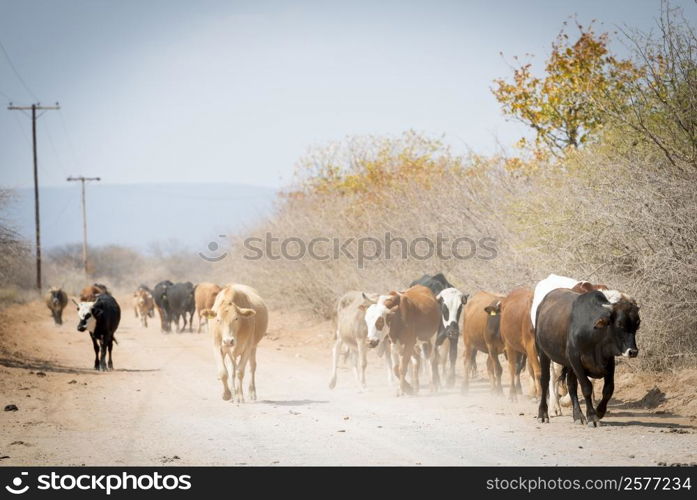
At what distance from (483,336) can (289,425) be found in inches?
222

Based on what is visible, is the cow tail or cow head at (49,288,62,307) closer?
the cow tail

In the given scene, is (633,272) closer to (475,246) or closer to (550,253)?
(550,253)

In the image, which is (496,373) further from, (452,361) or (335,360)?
(335,360)

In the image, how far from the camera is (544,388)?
12773 mm

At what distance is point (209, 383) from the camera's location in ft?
59.5

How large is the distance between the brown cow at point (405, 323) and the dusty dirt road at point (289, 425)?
59cm

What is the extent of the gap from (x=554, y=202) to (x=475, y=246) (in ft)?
15.9

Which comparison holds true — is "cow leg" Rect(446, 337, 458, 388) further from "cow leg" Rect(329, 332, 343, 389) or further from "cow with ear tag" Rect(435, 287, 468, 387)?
"cow leg" Rect(329, 332, 343, 389)

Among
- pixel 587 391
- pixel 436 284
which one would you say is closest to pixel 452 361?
pixel 436 284

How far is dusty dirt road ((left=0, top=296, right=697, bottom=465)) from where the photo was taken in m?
10.1

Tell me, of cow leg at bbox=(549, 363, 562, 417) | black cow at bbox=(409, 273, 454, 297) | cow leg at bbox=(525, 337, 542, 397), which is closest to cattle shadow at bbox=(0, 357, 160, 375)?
black cow at bbox=(409, 273, 454, 297)

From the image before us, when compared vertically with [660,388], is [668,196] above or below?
above

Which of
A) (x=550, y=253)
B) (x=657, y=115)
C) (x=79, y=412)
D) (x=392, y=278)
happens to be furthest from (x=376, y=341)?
(x=392, y=278)

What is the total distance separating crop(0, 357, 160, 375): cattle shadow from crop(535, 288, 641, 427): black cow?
35.6 ft
